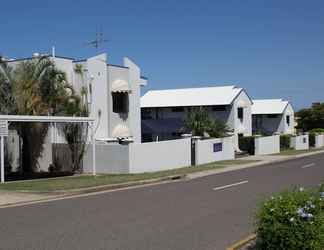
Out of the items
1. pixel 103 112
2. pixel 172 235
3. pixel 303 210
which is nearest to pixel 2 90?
pixel 103 112

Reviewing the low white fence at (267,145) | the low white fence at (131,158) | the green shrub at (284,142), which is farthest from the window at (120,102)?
the green shrub at (284,142)

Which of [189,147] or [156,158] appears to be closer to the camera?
[156,158]

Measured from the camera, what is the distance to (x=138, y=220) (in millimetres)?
11977

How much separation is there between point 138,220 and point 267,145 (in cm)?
3737

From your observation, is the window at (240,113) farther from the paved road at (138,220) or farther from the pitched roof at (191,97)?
the paved road at (138,220)

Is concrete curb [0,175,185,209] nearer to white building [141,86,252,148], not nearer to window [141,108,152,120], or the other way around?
white building [141,86,252,148]

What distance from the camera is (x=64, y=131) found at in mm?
29734

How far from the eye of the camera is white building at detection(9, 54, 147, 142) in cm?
3128

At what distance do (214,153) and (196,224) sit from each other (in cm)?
2569

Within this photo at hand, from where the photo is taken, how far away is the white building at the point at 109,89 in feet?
103

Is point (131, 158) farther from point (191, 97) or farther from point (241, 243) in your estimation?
point (191, 97)

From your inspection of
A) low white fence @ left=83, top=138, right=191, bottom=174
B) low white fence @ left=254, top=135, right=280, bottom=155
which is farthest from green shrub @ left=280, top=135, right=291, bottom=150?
low white fence @ left=83, top=138, right=191, bottom=174

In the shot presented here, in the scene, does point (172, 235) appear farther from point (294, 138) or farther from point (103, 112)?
point (294, 138)

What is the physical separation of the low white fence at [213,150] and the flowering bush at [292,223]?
2678cm
